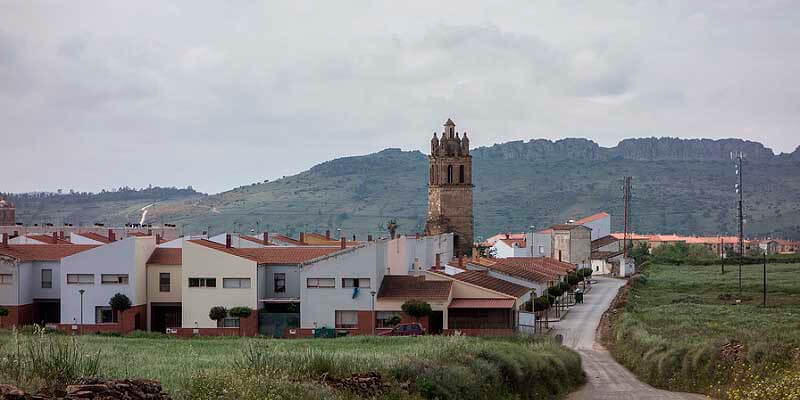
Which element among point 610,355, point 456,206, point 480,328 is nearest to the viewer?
point 610,355

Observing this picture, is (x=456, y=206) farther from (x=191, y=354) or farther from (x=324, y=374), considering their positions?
(x=324, y=374)

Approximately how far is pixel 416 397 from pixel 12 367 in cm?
805

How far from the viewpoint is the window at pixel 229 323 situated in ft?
159

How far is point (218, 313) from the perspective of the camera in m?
47.8

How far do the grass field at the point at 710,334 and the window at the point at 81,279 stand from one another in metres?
23.5

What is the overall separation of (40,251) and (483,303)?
2233 centimetres

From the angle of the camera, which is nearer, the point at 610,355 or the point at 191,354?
the point at 191,354

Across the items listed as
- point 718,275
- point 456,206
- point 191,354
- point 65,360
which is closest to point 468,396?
point 191,354

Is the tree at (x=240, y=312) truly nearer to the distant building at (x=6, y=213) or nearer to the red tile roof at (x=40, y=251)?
the red tile roof at (x=40, y=251)

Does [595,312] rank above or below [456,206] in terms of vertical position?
below

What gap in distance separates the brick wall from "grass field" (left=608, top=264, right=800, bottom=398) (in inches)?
1044

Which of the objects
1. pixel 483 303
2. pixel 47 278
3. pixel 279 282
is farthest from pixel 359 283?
pixel 47 278

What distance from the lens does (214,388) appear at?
16.3 meters

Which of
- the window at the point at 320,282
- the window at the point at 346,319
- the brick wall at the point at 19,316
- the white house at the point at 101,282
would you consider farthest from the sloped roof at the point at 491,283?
the brick wall at the point at 19,316
